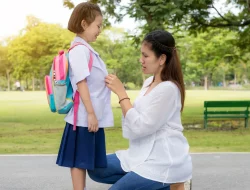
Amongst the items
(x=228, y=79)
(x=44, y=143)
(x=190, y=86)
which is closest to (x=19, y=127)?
(x=44, y=143)

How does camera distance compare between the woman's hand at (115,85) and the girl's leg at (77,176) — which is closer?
the woman's hand at (115,85)

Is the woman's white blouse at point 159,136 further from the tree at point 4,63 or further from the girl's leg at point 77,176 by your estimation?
the tree at point 4,63

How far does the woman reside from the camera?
2.61 metres

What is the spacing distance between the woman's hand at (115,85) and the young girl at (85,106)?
159 mm

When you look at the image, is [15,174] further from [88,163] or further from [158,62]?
[158,62]

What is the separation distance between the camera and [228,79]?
265 feet

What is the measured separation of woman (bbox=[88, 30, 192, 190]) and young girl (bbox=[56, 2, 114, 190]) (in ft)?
1.12

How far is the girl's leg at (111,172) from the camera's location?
2.95m

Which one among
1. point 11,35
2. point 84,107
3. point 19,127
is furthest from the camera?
point 11,35

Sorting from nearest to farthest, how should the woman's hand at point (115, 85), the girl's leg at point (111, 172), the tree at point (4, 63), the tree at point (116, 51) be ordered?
1. the woman's hand at point (115, 85)
2. the girl's leg at point (111, 172)
3. the tree at point (116, 51)
4. the tree at point (4, 63)

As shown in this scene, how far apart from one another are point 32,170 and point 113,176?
12.5 ft

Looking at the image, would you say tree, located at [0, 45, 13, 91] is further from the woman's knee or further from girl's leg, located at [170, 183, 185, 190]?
girl's leg, located at [170, 183, 185, 190]

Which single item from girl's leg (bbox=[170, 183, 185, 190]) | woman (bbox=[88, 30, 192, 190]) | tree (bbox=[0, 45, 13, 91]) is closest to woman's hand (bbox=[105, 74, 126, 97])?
woman (bbox=[88, 30, 192, 190])

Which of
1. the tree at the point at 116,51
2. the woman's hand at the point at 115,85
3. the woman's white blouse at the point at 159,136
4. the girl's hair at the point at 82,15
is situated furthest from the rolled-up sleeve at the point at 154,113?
the tree at the point at 116,51
